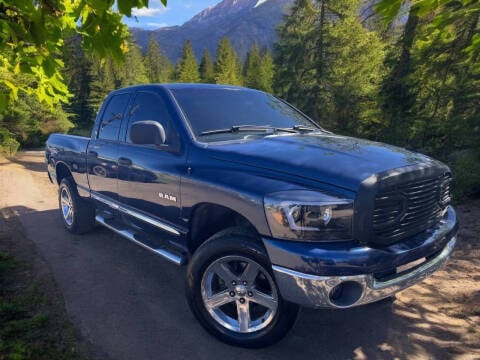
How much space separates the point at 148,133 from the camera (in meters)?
3.63

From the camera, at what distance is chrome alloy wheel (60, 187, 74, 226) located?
237 inches

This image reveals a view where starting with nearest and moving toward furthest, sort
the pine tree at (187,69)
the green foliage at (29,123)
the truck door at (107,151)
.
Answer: the truck door at (107,151)
the green foliage at (29,123)
the pine tree at (187,69)

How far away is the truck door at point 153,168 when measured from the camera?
3682 mm

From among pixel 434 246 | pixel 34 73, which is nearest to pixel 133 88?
pixel 34 73

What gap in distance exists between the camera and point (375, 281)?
269cm

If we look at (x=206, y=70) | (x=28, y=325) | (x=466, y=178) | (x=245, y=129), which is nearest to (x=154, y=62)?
(x=206, y=70)

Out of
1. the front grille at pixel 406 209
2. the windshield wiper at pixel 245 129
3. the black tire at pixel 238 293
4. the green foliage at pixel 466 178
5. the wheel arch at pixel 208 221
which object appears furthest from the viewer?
the green foliage at pixel 466 178

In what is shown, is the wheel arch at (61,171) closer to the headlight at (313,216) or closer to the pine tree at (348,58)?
the headlight at (313,216)

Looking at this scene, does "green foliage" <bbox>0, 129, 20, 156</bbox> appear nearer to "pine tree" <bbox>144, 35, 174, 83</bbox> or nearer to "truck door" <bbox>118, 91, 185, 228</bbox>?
"truck door" <bbox>118, 91, 185, 228</bbox>

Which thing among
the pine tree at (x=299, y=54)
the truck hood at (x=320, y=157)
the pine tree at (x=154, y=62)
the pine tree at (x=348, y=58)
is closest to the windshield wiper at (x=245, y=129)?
the truck hood at (x=320, y=157)

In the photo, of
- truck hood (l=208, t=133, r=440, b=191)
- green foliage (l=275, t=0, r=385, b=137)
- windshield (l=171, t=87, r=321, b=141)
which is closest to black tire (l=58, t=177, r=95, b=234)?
windshield (l=171, t=87, r=321, b=141)

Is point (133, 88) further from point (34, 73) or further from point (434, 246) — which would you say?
point (434, 246)

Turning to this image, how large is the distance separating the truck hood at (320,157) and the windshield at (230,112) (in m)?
0.40

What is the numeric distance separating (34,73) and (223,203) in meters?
1.79
